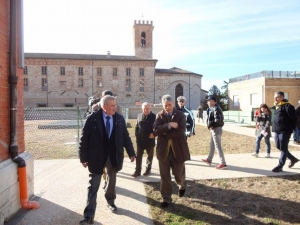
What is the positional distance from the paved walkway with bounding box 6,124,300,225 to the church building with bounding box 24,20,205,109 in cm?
4965

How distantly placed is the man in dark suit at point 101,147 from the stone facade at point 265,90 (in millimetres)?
31063

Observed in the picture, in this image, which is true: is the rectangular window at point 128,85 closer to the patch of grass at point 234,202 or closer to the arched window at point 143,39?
the arched window at point 143,39

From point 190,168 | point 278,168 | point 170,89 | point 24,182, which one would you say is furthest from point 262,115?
point 170,89

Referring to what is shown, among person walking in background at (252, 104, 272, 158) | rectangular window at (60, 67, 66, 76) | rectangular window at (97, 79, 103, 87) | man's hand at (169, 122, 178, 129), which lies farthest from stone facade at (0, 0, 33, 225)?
rectangular window at (60, 67, 66, 76)

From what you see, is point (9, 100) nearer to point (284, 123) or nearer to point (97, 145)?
point (97, 145)

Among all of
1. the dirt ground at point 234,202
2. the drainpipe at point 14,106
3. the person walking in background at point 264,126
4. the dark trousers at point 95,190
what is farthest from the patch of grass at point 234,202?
the person walking in background at point 264,126

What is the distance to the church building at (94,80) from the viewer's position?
57000 mm

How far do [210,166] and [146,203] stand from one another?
3109 mm

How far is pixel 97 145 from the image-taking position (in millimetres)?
4004

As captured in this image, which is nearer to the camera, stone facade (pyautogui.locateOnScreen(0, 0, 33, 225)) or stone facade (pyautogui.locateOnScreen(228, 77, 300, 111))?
stone facade (pyautogui.locateOnScreen(0, 0, 33, 225))

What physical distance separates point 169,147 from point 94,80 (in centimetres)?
5521

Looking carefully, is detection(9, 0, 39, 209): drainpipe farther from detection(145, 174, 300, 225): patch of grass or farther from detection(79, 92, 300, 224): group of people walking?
detection(145, 174, 300, 225): patch of grass

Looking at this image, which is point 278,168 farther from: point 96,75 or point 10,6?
point 96,75

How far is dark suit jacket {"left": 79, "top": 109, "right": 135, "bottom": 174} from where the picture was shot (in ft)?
13.1
